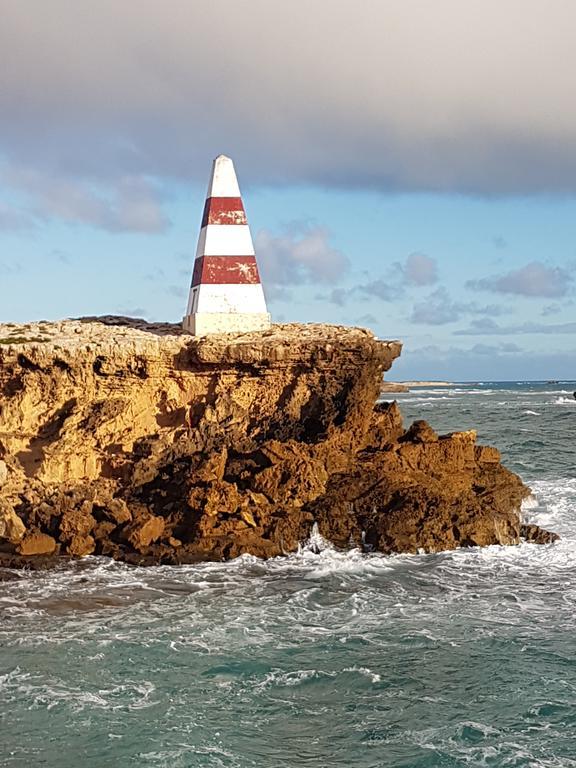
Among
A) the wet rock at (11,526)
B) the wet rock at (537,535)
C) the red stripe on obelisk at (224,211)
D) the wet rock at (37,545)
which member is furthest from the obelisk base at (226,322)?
the wet rock at (537,535)

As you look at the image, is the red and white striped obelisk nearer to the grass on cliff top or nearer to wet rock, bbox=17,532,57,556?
the grass on cliff top

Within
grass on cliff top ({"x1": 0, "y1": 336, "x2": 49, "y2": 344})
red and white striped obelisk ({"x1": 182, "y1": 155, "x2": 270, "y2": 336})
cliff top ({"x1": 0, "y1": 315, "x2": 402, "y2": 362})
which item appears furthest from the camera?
red and white striped obelisk ({"x1": 182, "y1": 155, "x2": 270, "y2": 336})

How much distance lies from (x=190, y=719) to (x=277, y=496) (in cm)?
629

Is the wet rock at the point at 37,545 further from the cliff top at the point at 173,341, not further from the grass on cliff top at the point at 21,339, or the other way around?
the grass on cliff top at the point at 21,339

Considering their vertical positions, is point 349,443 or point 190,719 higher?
point 349,443

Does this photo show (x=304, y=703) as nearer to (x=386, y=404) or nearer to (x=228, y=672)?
(x=228, y=672)

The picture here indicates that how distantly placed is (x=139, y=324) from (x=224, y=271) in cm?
243

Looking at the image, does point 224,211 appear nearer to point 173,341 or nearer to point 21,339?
point 173,341

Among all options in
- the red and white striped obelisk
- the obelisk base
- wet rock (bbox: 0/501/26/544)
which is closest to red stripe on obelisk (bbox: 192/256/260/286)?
the red and white striped obelisk

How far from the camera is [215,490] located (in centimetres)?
1298

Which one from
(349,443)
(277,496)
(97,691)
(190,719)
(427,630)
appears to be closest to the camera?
(190,719)

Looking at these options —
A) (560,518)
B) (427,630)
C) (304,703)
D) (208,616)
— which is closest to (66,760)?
(304,703)

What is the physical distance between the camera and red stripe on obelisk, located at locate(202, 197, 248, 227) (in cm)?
1673

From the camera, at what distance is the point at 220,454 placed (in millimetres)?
13961
